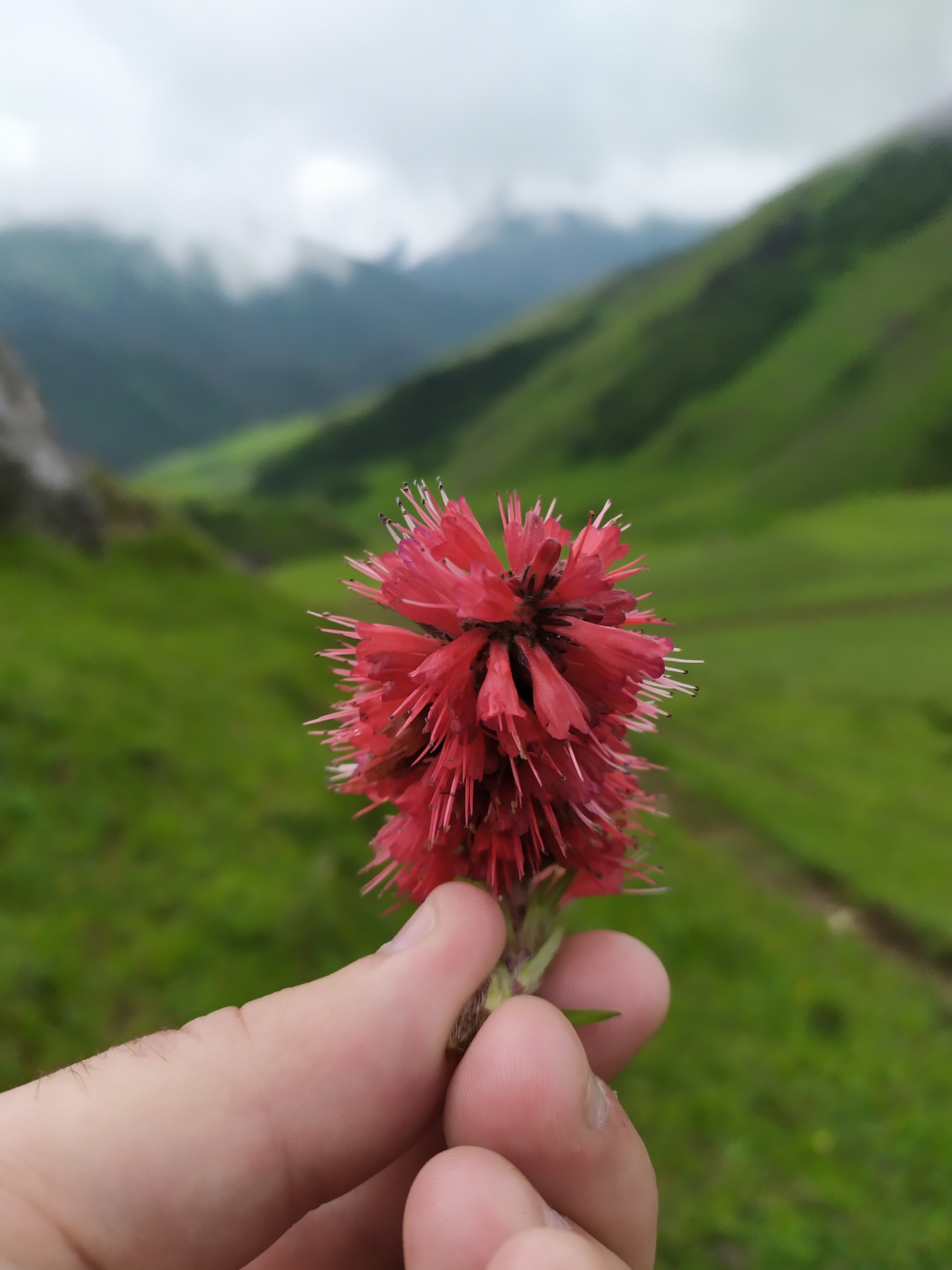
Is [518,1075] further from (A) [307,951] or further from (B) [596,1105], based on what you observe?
(A) [307,951]

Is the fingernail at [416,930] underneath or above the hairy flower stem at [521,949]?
above

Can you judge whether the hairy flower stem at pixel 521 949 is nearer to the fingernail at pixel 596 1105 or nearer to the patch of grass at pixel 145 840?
the fingernail at pixel 596 1105

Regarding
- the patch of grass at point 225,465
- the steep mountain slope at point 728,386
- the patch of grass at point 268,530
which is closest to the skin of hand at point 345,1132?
the steep mountain slope at point 728,386

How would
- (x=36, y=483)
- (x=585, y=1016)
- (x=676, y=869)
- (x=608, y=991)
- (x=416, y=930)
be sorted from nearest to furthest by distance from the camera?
1. (x=585, y=1016)
2. (x=416, y=930)
3. (x=608, y=991)
4. (x=676, y=869)
5. (x=36, y=483)

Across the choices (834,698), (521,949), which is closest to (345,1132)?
(521,949)

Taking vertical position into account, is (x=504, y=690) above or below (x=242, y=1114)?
above

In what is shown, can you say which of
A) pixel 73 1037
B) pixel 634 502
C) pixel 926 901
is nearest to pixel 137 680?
pixel 73 1037
